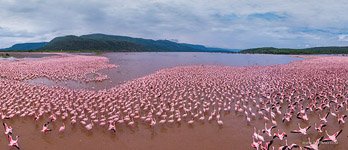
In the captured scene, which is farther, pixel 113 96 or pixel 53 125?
pixel 113 96

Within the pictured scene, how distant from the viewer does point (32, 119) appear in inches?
746

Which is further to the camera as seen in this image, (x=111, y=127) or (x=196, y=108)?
(x=196, y=108)

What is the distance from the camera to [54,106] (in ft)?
70.4

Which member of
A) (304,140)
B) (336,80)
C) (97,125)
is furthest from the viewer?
(336,80)

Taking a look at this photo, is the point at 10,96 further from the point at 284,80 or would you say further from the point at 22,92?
the point at 284,80

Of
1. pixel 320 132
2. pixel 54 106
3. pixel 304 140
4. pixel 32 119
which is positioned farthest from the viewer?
pixel 54 106

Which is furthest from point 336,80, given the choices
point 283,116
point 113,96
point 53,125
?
point 53,125

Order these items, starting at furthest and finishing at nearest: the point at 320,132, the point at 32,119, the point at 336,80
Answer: the point at 336,80 < the point at 32,119 < the point at 320,132

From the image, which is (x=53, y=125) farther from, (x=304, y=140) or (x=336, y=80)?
(x=336, y=80)

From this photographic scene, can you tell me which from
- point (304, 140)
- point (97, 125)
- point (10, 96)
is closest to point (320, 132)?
point (304, 140)

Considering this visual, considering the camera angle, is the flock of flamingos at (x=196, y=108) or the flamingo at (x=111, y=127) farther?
the flamingo at (x=111, y=127)

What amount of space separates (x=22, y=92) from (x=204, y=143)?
17.6m

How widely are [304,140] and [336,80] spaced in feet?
64.1

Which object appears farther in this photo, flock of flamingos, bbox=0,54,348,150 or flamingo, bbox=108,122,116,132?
flamingo, bbox=108,122,116,132
